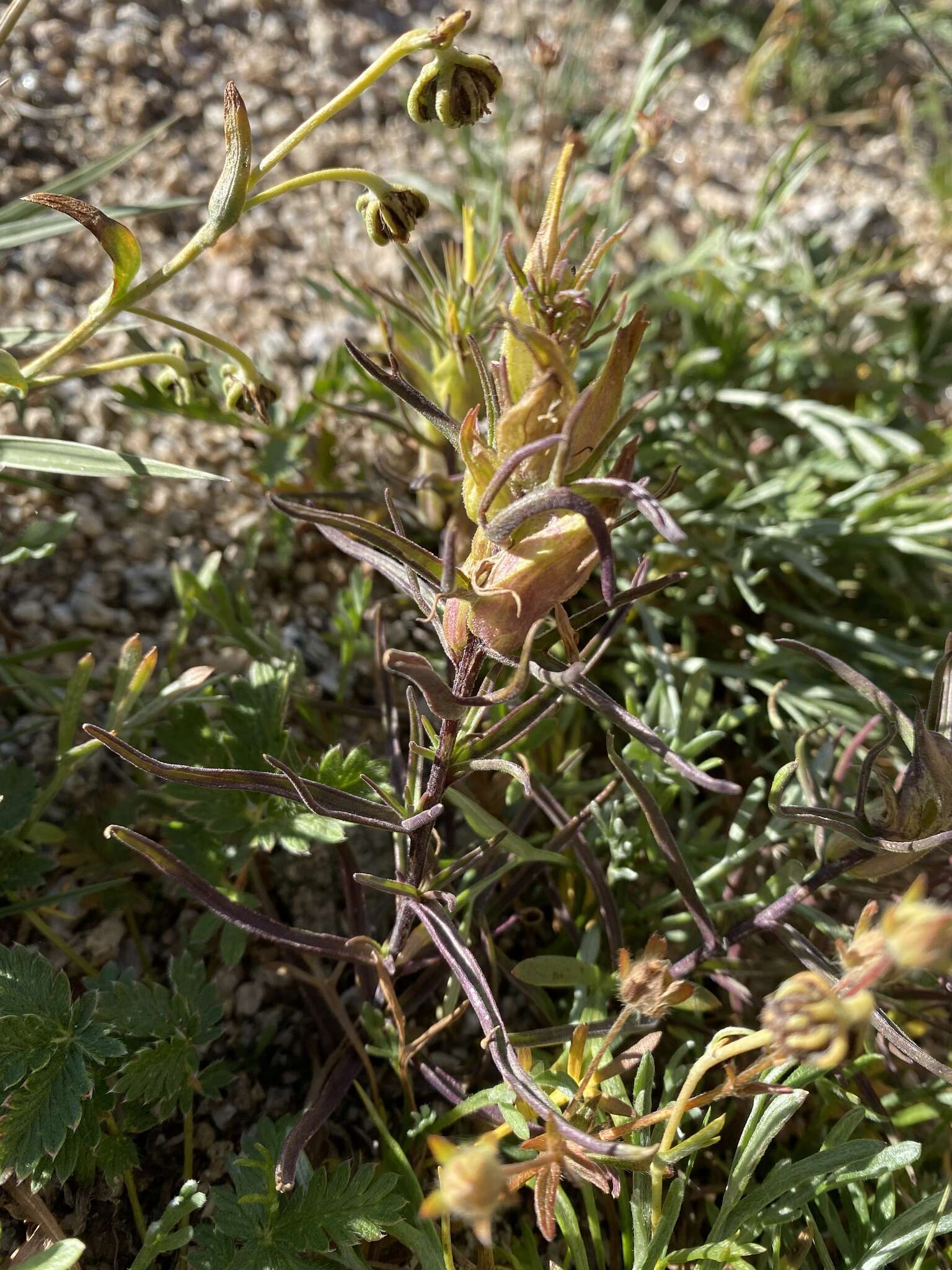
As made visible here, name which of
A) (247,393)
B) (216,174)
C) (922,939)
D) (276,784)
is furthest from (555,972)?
(216,174)

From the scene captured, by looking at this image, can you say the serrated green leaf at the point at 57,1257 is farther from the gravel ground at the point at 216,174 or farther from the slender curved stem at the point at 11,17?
the slender curved stem at the point at 11,17

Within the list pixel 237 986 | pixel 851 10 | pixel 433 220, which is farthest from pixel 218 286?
pixel 851 10

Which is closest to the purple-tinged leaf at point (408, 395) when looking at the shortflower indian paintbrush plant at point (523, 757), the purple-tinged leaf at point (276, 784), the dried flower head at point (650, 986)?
the shortflower indian paintbrush plant at point (523, 757)

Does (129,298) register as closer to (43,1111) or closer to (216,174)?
(43,1111)

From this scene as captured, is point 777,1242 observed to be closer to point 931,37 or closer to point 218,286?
point 218,286

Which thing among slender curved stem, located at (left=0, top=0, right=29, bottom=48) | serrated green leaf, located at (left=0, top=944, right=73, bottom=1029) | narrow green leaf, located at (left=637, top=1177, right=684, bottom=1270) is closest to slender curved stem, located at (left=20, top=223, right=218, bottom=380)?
slender curved stem, located at (left=0, top=0, right=29, bottom=48)
